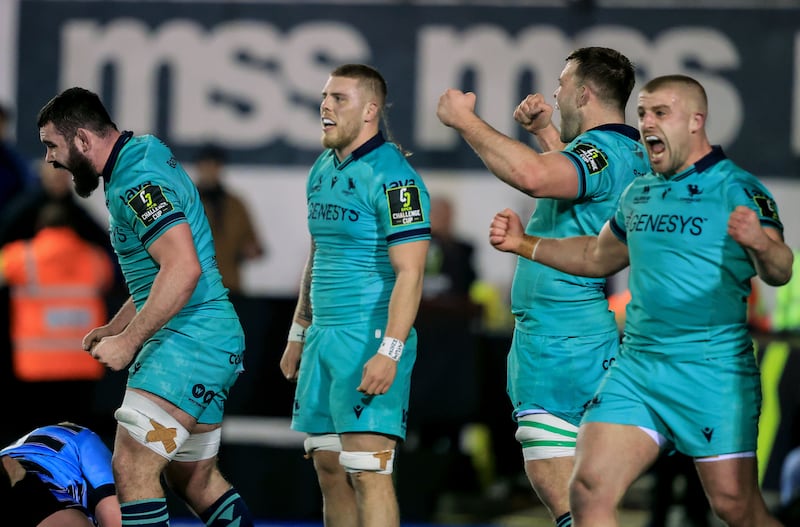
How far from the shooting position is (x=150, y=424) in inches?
186

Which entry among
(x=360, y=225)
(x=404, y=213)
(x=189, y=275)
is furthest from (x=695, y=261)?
(x=189, y=275)

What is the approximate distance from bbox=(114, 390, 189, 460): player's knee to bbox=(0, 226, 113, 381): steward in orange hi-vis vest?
3.93 m

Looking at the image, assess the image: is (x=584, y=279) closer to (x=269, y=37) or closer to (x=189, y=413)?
(x=189, y=413)

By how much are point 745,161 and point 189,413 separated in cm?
829

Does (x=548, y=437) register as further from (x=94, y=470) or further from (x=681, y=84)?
(x=94, y=470)

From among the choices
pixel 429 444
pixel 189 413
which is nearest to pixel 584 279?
pixel 189 413

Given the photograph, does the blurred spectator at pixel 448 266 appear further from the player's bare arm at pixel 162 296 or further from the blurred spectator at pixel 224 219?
the player's bare arm at pixel 162 296

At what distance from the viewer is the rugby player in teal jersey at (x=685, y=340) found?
4293mm

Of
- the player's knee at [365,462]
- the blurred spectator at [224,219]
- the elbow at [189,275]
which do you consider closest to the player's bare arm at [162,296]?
the elbow at [189,275]

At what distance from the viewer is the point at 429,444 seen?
8.60 metres

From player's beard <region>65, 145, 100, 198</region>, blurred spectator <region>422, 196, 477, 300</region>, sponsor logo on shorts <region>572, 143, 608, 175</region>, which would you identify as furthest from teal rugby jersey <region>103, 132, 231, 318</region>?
blurred spectator <region>422, 196, 477, 300</region>

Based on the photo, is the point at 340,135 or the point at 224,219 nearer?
the point at 340,135

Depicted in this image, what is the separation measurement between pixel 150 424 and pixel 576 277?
5.49ft

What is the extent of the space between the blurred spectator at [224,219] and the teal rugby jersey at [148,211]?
15.7ft
